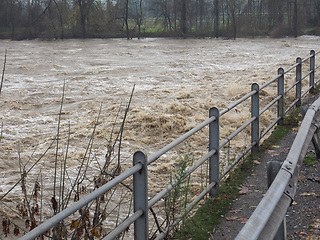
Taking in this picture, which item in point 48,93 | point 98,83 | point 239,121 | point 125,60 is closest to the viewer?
point 239,121

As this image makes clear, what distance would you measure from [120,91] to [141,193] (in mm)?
17210

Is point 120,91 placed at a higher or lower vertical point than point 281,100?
lower

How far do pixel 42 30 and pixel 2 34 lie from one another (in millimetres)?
3968

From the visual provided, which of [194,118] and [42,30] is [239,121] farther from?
[42,30]

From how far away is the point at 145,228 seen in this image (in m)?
4.13

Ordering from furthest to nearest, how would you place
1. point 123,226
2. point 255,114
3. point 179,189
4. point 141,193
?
1. point 255,114
2. point 179,189
3. point 141,193
4. point 123,226

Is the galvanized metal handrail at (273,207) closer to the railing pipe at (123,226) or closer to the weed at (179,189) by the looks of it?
the railing pipe at (123,226)

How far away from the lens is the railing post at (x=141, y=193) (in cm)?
388

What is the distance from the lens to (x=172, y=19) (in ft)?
178

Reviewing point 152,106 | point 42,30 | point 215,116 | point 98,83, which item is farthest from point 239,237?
point 42,30

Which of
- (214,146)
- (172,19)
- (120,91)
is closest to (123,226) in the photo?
(214,146)

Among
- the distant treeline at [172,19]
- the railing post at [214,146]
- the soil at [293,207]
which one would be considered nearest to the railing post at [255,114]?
the soil at [293,207]

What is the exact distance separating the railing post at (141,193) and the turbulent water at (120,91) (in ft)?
3.08

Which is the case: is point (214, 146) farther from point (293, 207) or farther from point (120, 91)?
point (120, 91)
